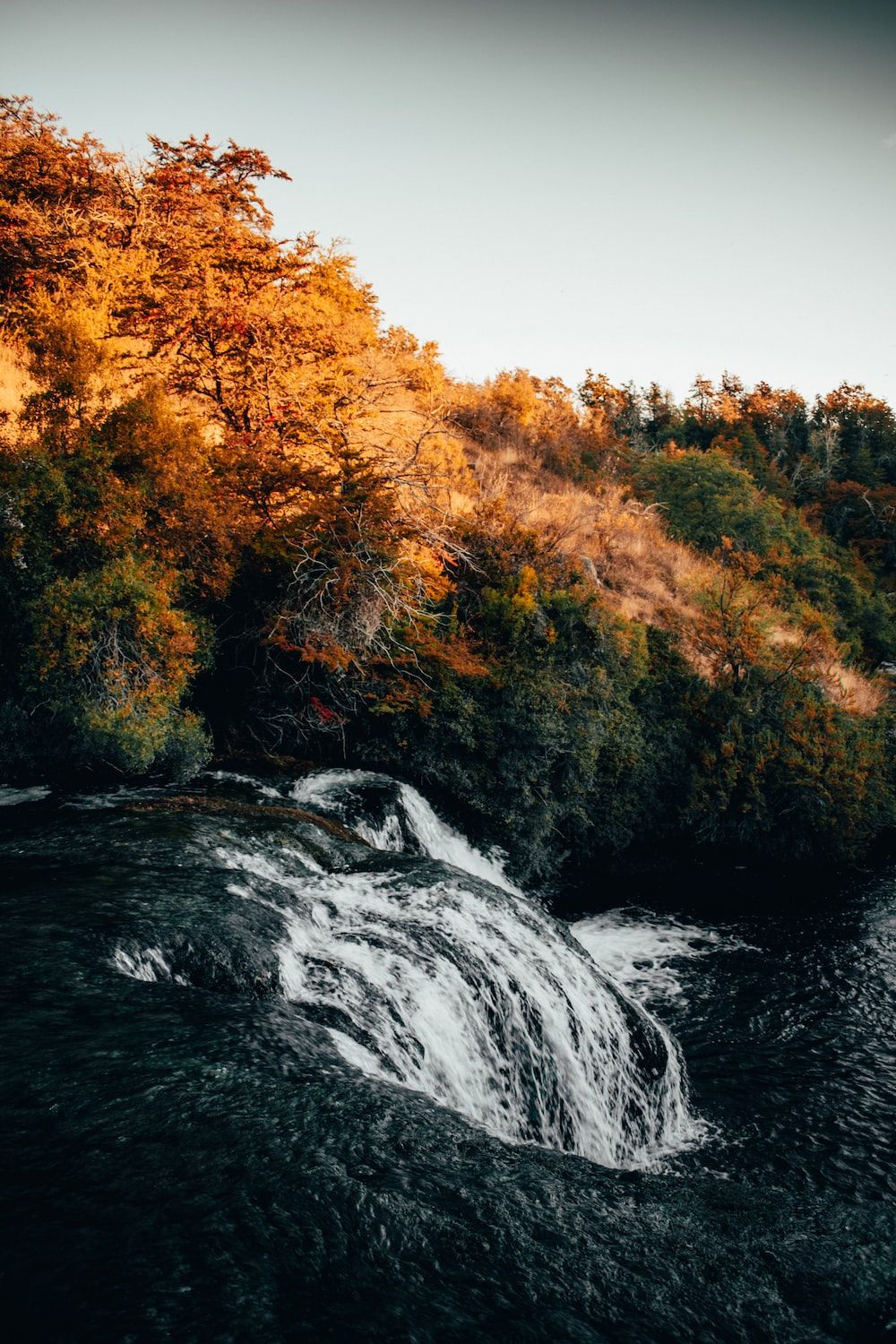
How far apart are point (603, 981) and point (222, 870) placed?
3762 mm

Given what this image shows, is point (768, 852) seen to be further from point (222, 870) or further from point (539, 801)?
point (222, 870)


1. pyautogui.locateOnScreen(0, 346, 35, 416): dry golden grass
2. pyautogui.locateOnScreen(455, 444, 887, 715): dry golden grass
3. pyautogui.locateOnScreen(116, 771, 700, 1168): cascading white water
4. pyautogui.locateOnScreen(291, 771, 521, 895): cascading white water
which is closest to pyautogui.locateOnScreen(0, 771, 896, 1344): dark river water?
pyautogui.locateOnScreen(116, 771, 700, 1168): cascading white water

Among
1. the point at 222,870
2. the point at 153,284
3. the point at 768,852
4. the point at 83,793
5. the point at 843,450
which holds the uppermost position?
the point at 843,450

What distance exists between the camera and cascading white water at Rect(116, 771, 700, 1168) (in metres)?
5.00

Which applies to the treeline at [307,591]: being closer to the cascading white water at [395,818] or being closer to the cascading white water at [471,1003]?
the cascading white water at [395,818]

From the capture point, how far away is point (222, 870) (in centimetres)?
598

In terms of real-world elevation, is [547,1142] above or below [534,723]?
below

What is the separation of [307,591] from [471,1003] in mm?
6454

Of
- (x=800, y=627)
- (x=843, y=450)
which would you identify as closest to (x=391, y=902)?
(x=800, y=627)

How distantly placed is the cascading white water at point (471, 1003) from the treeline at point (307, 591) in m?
3.56

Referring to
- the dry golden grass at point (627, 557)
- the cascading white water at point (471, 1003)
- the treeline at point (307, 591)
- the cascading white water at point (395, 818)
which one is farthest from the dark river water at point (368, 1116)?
the dry golden grass at point (627, 557)

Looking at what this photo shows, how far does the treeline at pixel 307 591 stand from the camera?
8469 mm

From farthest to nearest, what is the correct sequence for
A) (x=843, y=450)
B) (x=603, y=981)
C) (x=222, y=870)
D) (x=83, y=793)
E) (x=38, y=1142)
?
(x=843, y=450), (x=83, y=793), (x=603, y=981), (x=222, y=870), (x=38, y=1142)

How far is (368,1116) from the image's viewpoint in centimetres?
349
